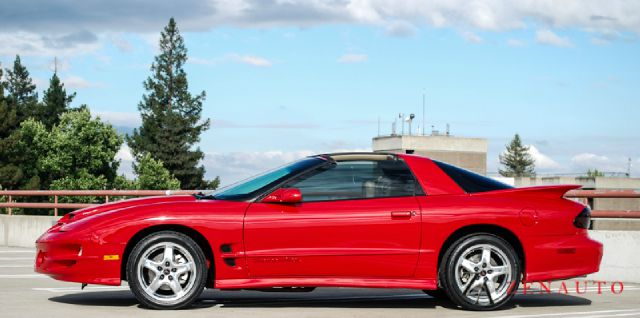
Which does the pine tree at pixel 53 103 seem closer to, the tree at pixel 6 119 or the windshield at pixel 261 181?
the tree at pixel 6 119

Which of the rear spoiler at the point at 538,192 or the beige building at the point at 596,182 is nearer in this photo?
the rear spoiler at the point at 538,192

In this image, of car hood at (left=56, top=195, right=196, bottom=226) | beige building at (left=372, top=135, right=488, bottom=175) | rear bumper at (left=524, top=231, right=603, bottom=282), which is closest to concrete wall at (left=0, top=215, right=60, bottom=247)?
car hood at (left=56, top=195, right=196, bottom=226)

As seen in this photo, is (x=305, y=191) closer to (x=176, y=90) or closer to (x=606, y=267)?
(x=606, y=267)

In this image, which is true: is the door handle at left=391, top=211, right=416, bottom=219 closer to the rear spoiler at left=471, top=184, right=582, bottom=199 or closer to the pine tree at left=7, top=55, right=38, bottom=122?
the rear spoiler at left=471, top=184, right=582, bottom=199

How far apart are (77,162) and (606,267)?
84.0 m

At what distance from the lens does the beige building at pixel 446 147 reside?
125062mm

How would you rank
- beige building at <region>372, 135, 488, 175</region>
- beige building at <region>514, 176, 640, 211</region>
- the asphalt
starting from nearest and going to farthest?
the asphalt, beige building at <region>514, 176, 640, 211</region>, beige building at <region>372, 135, 488, 175</region>

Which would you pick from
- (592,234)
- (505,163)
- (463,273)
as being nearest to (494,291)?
(463,273)

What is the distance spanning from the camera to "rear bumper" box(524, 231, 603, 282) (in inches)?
357

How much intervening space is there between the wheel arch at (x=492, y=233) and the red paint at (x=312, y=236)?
0.06 m

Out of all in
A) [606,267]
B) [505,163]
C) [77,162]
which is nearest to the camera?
[606,267]

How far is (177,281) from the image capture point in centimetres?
862

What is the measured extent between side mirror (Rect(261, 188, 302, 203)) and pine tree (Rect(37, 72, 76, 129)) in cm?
9786

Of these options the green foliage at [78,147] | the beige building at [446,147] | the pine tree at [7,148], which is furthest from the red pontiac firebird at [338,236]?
the beige building at [446,147]
